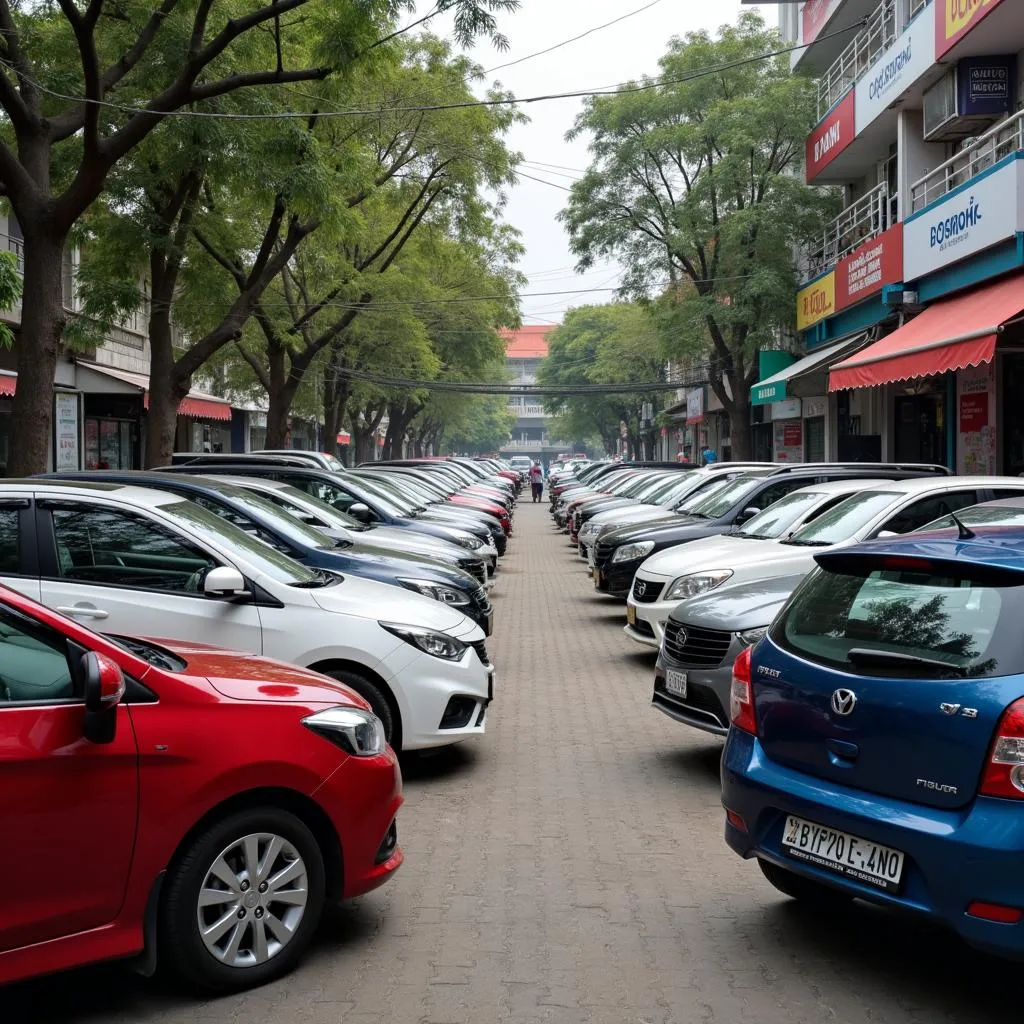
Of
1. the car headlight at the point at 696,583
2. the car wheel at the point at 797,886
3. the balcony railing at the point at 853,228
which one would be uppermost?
the balcony railing at the point at 853,228

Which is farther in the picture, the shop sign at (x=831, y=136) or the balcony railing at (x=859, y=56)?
the shop sign at (x=831, y=136)

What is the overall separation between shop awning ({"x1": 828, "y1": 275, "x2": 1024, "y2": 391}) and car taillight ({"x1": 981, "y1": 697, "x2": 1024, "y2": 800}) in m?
11.7

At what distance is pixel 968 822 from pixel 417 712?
12.0 feet

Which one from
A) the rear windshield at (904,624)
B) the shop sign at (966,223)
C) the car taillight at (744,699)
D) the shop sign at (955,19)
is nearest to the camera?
the rear windshield at (904,624)

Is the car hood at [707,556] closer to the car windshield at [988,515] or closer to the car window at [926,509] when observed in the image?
the car window at [926,509]

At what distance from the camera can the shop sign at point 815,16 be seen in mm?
29062

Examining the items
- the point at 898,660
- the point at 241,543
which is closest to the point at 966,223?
the point at 241,543

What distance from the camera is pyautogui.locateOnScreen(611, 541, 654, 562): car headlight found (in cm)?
1359

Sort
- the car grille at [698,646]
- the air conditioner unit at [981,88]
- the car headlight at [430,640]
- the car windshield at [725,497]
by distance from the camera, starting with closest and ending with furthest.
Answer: the car headlight at [430,640]
the car grille at [698,646]
the car windshield at [725,497]
the air conditioner unit at [981,88]

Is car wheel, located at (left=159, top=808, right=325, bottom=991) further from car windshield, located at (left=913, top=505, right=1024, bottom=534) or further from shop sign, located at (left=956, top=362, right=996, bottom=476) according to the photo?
shop sign, located at (left=956, top=362, right=996, bottom=476)

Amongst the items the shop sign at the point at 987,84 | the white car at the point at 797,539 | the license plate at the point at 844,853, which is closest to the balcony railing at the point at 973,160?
the shop sign at the point at 987,84

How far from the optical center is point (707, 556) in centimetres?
1064

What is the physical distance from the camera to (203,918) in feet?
13.4

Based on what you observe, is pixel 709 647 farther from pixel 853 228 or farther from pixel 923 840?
pixel 853 228
